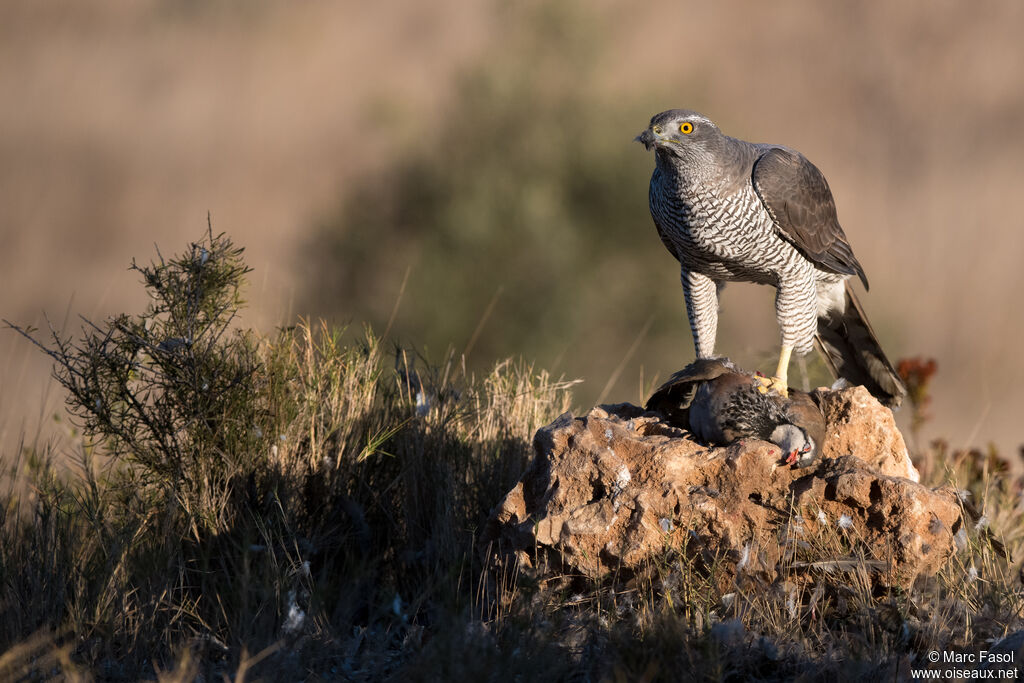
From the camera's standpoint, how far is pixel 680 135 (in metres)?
3.97

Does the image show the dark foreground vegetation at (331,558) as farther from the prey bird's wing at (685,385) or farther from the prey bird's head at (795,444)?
the prey bird's wing at (685,385)

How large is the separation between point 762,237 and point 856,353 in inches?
39.7

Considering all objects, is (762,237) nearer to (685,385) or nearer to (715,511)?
(685,385)

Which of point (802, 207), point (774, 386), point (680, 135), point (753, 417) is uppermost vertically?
Result: point (680, 135)

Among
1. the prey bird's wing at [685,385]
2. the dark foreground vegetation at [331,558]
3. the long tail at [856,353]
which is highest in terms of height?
the long tail at [856,353]

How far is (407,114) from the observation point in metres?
10.9

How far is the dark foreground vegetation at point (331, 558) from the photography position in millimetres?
2881

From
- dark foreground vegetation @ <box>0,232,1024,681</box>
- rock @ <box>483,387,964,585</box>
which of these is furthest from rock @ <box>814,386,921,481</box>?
dark foreground vegetation @ <box>0,232,1024,681</box>

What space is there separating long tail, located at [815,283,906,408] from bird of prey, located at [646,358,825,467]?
1255 millimetres

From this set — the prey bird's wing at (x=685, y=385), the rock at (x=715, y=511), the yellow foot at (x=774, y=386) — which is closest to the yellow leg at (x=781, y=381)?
the yellow foot at (x=774, y=386)

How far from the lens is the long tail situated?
4680mm

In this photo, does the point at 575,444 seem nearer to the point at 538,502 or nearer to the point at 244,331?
the point at 538,502

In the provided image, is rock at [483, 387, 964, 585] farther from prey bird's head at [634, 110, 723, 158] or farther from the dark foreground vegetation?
prey bird's head at [634, 110, 723, 158]

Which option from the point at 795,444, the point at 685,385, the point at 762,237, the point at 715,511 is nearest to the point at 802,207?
the point at 762,237
